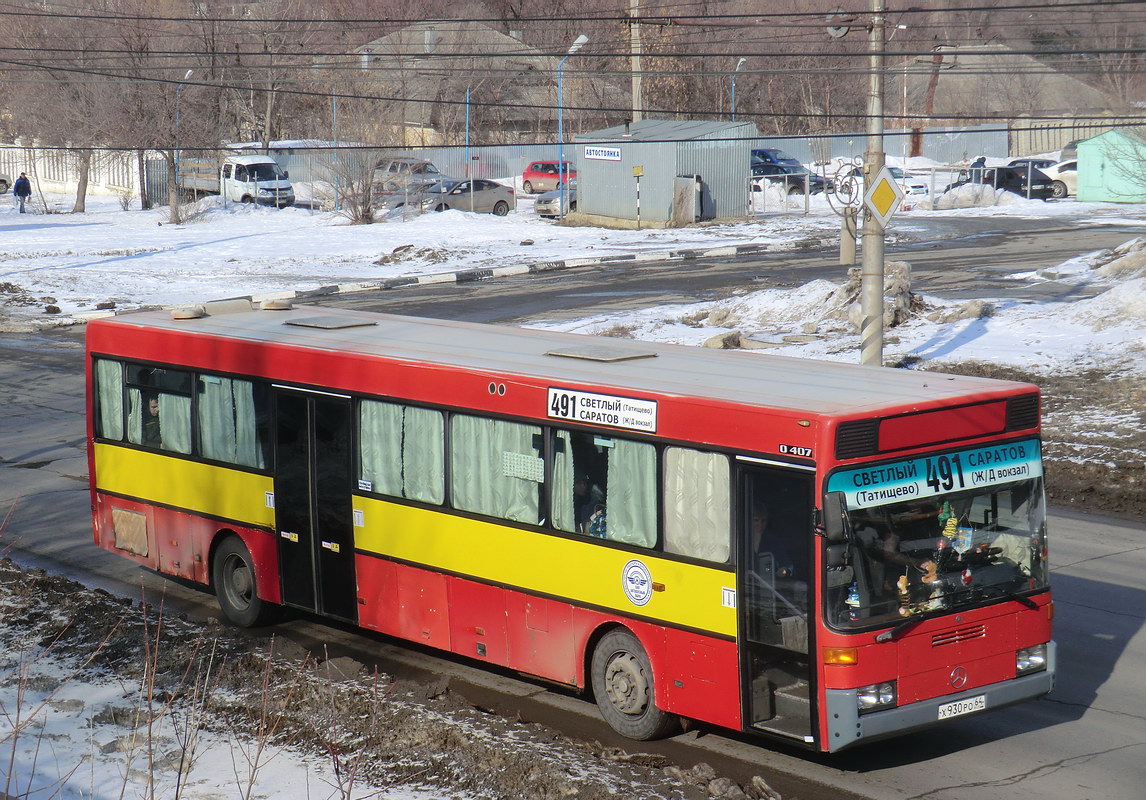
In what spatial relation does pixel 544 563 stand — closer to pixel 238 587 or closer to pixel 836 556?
pixel 836 556

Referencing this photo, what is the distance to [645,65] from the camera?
66.2m

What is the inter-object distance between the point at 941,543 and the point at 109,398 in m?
8.12

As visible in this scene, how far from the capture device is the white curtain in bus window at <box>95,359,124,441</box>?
12.0m

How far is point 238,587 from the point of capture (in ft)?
35.8

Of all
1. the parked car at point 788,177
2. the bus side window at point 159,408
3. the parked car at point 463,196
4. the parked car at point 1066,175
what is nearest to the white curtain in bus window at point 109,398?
the bus side window at point 159,408

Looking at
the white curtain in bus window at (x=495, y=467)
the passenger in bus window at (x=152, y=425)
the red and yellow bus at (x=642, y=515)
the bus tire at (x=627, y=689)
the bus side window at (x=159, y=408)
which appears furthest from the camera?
the passenger in bus window at (x=152, y=425)

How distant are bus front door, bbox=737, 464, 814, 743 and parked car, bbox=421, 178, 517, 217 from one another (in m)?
45.2

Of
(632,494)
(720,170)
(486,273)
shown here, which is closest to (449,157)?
(720,170)

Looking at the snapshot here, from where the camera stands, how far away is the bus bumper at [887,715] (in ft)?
22.5

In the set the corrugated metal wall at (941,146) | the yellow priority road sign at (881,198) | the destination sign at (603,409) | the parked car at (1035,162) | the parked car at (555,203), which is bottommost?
the destination sign at (603,409)

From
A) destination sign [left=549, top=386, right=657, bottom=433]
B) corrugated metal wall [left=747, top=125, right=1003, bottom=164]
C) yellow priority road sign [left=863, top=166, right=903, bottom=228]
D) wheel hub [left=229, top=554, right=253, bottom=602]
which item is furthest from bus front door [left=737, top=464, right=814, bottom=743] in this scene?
corrugated metal wall [left=747, top=125, right=1003, bottom=164]

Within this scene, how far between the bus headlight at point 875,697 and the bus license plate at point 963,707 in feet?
1.19

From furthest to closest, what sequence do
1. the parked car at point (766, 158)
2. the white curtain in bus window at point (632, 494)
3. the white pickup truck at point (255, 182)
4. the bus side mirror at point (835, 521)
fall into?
the parked car at point (766, 158) < the white pickup truck at point (255, 182) < the white curtain in bus window at point (632, 494) < the bus side mirror at point (835, 521)

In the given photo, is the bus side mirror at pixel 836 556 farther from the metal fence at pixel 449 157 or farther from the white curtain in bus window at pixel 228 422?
the metal fence at pixel 449 157
